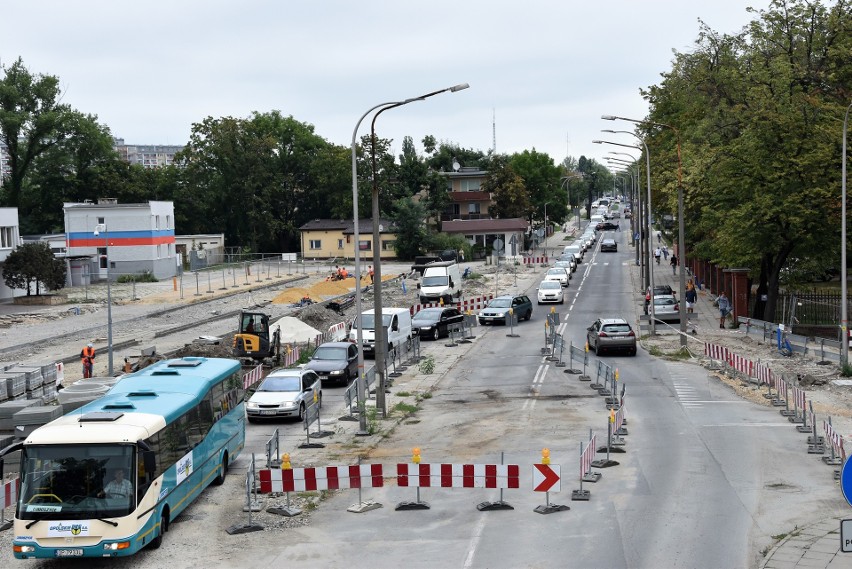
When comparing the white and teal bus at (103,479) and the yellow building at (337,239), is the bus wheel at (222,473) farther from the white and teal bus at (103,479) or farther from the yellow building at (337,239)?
the yellow building at (337,239)

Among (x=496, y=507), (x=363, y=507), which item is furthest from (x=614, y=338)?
(x=363, y=507)

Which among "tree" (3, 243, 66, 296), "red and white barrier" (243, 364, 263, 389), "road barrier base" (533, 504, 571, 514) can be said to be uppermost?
"tree" (3, 243, 66, 296)

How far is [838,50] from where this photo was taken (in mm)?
45344

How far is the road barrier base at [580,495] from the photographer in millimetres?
18234

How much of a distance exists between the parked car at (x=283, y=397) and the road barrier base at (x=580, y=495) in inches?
429

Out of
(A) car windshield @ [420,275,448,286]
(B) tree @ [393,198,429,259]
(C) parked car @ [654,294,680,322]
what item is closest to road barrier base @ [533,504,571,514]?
(C) parked car @ [654,294,680,322]

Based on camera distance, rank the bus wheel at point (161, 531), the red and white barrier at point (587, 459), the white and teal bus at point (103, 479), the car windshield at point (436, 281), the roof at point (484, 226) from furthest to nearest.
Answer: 1. the roof at point (484, 226)
2. the car windshield at point (436, 281)
3. the red and white barrier at point (587, 459)
4. the bus wheel at point (161, 531)
5. the white and teal bus at point (103, 479)

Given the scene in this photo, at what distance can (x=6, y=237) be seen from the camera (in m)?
65.8

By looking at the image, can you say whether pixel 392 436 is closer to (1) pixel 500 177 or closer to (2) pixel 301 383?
(2) pixel 301 383

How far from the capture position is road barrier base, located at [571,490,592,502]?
18.2m

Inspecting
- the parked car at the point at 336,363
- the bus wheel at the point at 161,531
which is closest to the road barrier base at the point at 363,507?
the bus wheel at the point at 161,531

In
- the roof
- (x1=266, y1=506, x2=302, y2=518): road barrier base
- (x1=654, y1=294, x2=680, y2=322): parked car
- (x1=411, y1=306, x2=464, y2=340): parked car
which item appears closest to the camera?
(x1=266, y1=506, x2=302, y2=518): road barrier base

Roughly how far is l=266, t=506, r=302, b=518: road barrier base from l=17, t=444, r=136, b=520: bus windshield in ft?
11.9

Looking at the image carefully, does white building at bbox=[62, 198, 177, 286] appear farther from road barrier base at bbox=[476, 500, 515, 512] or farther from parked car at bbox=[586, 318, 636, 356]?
road barrier base at bbox=[476, 500, 515, 512]
